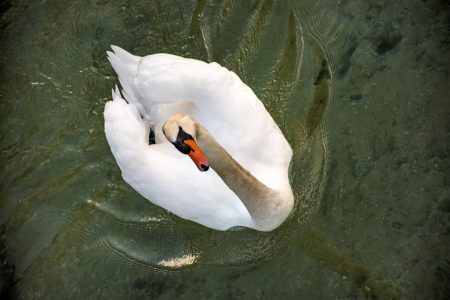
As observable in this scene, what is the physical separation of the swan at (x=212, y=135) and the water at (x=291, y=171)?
56 cm

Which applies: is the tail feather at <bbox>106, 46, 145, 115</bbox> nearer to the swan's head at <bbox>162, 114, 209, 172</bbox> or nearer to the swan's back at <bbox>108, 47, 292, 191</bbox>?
the swan's back at <bbox>108, 47, 292, 191</bbox>

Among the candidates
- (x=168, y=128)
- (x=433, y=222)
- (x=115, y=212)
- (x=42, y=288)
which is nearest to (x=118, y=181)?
(x=115, y=212)

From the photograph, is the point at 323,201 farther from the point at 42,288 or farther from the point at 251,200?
the point at 42,288

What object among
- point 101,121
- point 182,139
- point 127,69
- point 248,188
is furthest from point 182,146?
point 101,121

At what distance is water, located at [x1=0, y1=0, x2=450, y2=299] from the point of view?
2.69m

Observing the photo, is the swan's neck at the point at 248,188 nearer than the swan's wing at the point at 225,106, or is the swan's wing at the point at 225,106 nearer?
the swan's neck at the point at 248,188

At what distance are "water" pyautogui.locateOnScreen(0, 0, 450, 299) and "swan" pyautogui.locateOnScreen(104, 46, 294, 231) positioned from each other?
564mm

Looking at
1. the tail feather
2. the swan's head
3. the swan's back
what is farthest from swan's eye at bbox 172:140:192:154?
the tail feather

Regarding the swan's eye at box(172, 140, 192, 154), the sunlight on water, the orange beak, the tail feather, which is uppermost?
the swan's eye at box(172, 140, 192, 154)

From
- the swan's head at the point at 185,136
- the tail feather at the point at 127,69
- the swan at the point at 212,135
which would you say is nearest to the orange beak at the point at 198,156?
the swan's head at the point at 185,136

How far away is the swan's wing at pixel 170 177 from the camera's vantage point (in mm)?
2078

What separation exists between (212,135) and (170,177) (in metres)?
0.25

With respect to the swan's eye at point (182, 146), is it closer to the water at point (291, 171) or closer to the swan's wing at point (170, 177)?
the swan's wing at point (170, 177)

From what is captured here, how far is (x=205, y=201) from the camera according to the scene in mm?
2094
